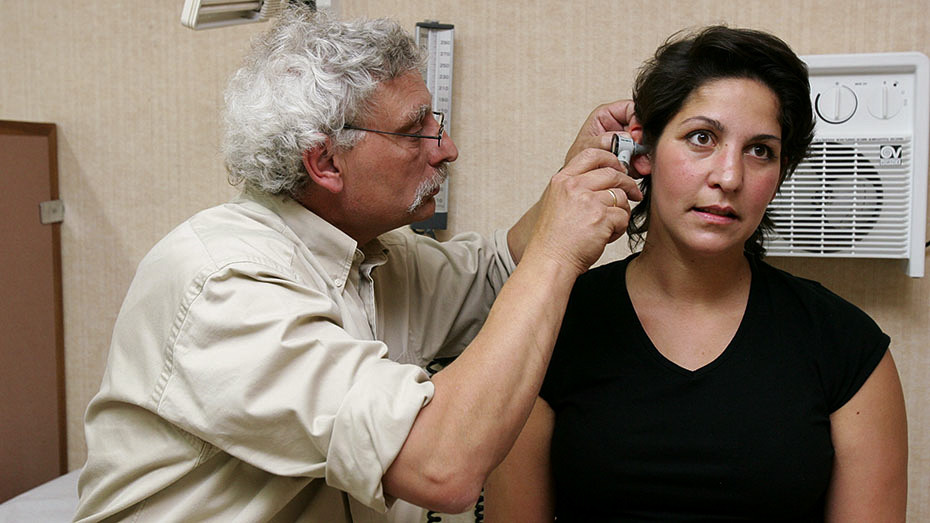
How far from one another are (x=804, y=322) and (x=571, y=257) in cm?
43

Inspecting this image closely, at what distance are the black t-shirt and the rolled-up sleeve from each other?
37 centimetres

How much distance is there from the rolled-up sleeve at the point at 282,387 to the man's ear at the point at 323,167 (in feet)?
0.73

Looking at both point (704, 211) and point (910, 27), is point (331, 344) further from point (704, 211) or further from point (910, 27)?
point (910, 27)

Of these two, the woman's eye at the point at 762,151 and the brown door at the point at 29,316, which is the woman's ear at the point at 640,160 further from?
the brown door at the point at 29,316

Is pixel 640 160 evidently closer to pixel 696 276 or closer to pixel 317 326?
pixel 696 276

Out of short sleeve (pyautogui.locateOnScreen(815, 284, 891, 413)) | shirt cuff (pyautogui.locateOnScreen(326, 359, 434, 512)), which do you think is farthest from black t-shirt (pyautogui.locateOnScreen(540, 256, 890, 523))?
shirt cuff (pyautogui.locateOnScreen(326, 359, 434, 512))

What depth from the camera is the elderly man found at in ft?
3.47

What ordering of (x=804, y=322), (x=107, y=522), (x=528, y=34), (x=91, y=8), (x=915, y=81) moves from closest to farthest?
(x=107, y=522) → (x=804, y=322) → (x=915, y=81) → (x=528, y=34) → (x=91, y=8)

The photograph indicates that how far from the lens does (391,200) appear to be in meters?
1.33

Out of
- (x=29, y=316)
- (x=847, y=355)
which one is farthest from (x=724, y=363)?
(x=29, y=316)

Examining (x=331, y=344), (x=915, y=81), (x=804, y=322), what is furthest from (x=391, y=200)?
(x=915, y=81)

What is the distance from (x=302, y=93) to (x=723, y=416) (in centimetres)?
81

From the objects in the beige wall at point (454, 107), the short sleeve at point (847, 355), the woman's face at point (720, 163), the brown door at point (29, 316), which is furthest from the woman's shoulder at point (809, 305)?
the brown door at point (29, 316)

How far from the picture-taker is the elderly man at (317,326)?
3.47 feet
